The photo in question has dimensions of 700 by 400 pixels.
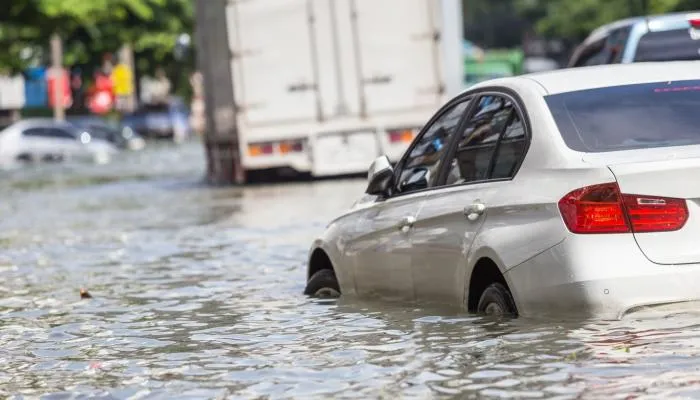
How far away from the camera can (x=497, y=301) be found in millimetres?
8594

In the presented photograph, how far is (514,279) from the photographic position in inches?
328

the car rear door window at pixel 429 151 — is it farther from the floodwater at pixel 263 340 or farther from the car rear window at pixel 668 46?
the car rear window at pixel 668 46

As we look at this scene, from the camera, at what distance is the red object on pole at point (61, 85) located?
239ft

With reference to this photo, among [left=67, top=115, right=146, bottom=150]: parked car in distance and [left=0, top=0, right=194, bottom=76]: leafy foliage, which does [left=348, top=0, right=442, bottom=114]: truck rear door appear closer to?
[left=0, top=0, right=194, bottom=76]: leafy foliage

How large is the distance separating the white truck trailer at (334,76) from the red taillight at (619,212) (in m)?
18.4

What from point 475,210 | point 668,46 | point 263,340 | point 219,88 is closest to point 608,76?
point 475,210

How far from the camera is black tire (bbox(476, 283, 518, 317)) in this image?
27.9 feet

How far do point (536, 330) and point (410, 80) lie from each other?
1838cm

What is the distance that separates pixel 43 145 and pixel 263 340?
48221 millimetres

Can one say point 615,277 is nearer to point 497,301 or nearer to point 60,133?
point 497,301

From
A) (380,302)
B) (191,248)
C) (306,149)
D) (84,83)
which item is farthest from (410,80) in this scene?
(84,83)

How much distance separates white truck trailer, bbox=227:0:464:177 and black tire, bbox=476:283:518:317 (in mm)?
17586

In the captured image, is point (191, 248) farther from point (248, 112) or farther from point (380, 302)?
point (248, 112)

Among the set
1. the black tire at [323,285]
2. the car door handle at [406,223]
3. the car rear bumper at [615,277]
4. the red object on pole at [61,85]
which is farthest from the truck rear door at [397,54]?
the red object on pole at [61,85]
